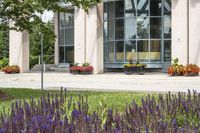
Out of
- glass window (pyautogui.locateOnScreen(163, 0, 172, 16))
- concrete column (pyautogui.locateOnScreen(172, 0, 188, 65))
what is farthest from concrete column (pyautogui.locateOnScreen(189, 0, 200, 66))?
glass window (pyautogui.locateOnScreen(163, 0, 172, 16))

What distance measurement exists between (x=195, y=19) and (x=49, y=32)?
1800 centimetres

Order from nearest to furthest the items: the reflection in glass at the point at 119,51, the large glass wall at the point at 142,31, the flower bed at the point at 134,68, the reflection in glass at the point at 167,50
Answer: the flower bed at the point at 134,68 < the reflection in glass at the point at 167,50 < the large glass wall at the point at 142,31 < the reflection in glass at the point at 119,51

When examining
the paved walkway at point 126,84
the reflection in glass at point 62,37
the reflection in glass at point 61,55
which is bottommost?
the paved walkway at point 126,84

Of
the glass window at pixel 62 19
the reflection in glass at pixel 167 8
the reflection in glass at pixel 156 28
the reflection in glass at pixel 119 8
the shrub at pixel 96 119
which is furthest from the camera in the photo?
the glass window at pixel 62 19

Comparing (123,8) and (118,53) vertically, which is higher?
(123,8)

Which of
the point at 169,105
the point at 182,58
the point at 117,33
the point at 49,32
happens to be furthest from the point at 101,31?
the point at 169,105

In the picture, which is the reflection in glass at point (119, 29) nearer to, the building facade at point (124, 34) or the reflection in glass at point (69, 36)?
the building facade at point (124, 34)

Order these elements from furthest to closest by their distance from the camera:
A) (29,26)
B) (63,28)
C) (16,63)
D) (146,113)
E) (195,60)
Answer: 1. (63,28)
2. (16,63)
3. (195,60)
4. (29,26)
5. (146,113)

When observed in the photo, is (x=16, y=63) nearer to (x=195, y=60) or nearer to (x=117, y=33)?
(x=117, y=33)

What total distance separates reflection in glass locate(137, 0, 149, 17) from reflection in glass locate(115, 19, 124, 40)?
1.98m

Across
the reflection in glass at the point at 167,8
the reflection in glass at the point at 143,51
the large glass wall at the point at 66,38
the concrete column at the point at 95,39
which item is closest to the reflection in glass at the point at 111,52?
the concrete column at the point at 95,39

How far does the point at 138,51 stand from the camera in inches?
1544

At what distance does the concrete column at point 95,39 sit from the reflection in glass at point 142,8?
3144mm

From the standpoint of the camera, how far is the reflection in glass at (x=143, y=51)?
3890 centimetres
